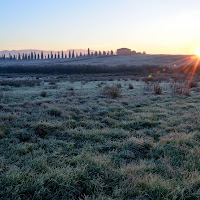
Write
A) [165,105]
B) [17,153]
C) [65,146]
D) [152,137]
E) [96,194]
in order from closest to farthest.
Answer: [96,194]
[17,153]
[65,146]
[152,137]
[165,105]

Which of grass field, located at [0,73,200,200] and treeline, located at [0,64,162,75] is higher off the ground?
treeline, located at [0,64,162,75]

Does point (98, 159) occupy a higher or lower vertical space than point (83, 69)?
lower

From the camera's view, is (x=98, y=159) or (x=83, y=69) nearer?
(x=98, y=159)

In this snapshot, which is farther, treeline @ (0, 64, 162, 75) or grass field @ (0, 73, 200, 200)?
treeline @ (0, 64, 162, 75)

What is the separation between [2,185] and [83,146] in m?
2.23

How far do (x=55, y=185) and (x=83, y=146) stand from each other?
6.00ft

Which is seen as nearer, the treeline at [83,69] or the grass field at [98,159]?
the grass field at [98,159]

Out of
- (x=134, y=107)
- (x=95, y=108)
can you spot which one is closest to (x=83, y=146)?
(x=95, y=108)

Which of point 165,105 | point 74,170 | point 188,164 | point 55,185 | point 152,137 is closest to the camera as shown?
point 55,185

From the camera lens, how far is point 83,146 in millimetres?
5074

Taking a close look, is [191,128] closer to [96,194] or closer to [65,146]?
[65,146]

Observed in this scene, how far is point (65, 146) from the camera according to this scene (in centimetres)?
505

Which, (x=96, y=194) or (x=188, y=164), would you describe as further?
(x=188, y=164)

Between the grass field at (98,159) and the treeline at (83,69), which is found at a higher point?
the treeline at (83,69)
